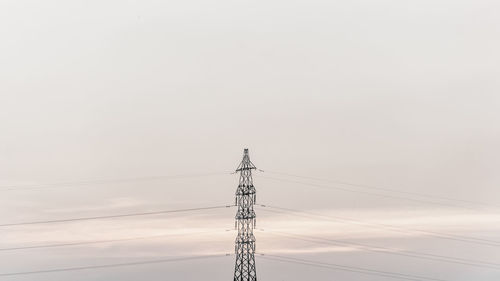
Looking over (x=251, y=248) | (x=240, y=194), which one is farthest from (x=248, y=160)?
(x=251, y=248)

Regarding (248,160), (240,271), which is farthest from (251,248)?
(248,160)

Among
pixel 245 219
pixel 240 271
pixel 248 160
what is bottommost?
pixel 240 271

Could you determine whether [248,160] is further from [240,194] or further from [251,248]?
[251,248]

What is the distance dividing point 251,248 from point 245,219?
3858 millimetres

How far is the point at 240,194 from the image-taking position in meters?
87.8

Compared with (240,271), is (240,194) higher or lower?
higher

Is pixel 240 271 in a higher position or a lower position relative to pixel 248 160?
lower

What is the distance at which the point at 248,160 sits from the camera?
88250mm

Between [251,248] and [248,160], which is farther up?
[248,160]

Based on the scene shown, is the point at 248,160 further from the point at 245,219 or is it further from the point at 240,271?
the point at 240,271

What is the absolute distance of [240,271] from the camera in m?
86.6

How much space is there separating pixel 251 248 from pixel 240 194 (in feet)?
23.1

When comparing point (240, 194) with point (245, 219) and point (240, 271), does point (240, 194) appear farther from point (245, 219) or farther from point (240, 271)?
point (240, 271)

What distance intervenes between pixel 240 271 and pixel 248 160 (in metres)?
13.9
